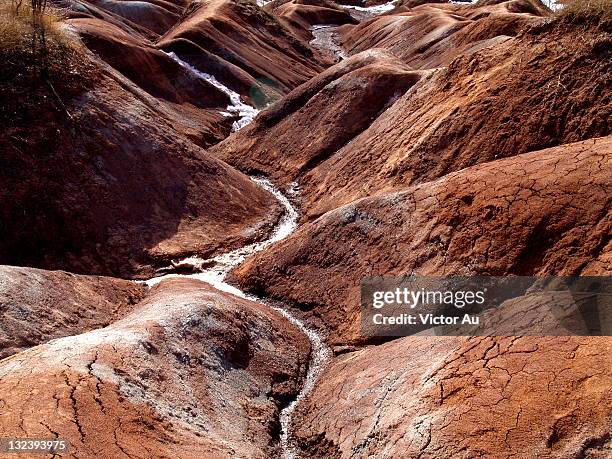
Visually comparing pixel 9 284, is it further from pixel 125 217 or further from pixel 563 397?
pixel 563 397

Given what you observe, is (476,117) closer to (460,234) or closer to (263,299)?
(460,234)

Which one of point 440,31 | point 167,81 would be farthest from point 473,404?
point 440,31

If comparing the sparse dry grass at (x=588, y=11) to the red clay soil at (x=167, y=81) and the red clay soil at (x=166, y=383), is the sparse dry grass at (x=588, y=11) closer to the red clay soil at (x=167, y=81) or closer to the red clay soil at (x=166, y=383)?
the red clay soil at (x=166, y=383)

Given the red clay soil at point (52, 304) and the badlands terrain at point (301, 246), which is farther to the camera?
the red clay soil at point (52, 304)

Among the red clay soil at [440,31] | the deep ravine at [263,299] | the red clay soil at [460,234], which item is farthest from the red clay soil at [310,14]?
the red clay soil at [460,234]

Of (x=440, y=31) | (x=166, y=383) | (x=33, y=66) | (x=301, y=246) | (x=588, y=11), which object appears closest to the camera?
(x=166, y=383)

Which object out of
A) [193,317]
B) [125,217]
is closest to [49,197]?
[125,217]

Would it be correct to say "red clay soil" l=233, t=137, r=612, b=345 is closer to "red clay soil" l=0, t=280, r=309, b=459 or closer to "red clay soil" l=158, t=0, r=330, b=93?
"red clay soil" l=0, t=280, r=309, b=459
